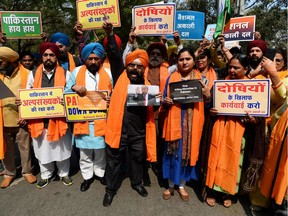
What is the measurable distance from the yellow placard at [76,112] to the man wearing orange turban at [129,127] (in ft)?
0.79

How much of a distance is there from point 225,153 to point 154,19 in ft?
8.16

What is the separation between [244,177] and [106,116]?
200 centimetres

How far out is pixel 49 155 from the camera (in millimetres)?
3502

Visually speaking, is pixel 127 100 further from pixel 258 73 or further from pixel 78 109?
pixel 258 73

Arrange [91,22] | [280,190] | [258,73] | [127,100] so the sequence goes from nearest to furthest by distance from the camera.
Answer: [280,190]
[127,100]
[258,73]
[91,22]

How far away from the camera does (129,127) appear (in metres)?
3.14

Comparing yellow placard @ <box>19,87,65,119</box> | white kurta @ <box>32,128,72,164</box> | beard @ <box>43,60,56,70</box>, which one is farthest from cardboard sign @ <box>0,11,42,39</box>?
white kurta @ <box>32,128,72,164</box>

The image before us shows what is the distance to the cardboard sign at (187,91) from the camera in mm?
2908

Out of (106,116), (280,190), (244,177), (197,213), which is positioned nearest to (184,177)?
(197,213)

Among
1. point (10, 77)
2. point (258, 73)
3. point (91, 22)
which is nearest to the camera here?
point (258, 73)

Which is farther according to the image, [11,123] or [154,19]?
[154,19]

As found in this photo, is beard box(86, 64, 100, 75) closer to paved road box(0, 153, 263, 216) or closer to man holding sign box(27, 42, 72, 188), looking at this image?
man holding sign box(27, 42, 72, 188)

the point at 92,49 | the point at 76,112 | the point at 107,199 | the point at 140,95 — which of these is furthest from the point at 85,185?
the point at 92,49

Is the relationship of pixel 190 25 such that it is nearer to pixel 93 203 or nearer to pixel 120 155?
pixel 120 155
